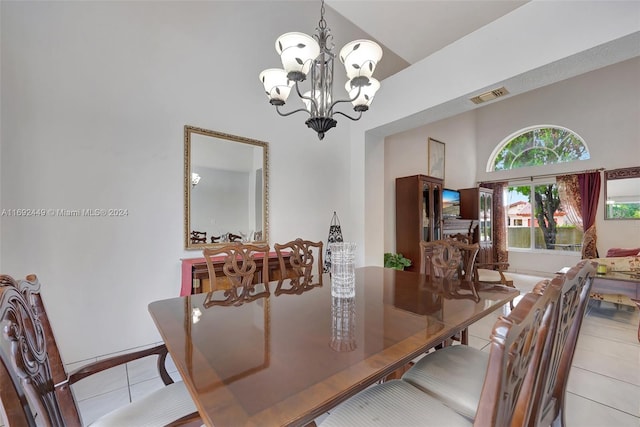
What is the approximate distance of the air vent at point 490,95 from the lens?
2514 mm

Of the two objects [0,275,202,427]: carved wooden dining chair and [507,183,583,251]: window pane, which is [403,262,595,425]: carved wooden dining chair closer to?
[0,275,202,427]: carved wooden dining chair

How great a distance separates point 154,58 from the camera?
8.11 ft

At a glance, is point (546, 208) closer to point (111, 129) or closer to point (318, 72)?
point (318, 72)

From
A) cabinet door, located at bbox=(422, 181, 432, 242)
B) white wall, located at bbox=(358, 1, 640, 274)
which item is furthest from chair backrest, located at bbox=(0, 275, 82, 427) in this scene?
cabinet door, located at bbox=(422, 181, 432, 242)

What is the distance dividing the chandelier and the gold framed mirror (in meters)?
1.21

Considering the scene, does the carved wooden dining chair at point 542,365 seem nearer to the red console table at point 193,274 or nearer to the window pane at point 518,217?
the red console table at point 193,274

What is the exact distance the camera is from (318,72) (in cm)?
Answer: 203

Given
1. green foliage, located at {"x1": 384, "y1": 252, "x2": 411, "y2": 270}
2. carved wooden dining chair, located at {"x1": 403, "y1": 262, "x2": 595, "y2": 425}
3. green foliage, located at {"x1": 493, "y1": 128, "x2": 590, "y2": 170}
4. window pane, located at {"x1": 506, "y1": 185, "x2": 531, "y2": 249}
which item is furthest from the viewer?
window pane, located at {"x1": 506, "y1": 185, "x2": 531, "y2": 249}

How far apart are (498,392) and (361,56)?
1.78 meters

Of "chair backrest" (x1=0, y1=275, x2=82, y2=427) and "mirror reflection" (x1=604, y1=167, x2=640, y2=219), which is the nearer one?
"chair backrest" (x1=0, y1=275, x2=82, y2=427)

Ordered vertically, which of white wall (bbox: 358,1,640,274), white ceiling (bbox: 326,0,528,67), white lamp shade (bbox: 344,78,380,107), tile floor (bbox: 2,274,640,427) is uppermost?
white ceiling (bbox: 326,0,528,67)

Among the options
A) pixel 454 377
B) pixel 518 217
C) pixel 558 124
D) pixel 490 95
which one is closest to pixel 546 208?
pixel 518 217

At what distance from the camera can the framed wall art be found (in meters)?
5.27

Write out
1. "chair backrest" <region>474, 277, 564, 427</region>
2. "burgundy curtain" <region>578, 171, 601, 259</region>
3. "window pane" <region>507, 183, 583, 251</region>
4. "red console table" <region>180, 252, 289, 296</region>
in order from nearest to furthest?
1. "chair backrest" <region>474, 277, 564, 427</region>
2. "red console table" <region>180, 252, 289, 296</region>
3. "burgundy curtain" <region>578, 171, 601, 259</region>
4. "window pane" <region>507, 183, 583, 251</region>
